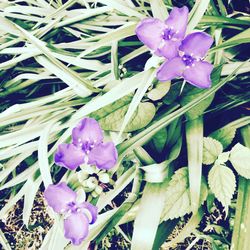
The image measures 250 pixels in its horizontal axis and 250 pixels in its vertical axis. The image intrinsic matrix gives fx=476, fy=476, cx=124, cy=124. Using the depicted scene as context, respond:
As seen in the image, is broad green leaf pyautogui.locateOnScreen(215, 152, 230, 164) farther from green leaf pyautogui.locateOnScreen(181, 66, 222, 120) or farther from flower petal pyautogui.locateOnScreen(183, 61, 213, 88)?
flower petal pyautogui.locateOnScreen(183, 61, 213, 88)

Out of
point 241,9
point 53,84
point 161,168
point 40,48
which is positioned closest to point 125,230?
point 161,168

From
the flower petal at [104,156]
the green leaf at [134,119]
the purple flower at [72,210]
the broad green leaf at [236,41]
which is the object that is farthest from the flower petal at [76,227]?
the broad green leaf at [236,41]

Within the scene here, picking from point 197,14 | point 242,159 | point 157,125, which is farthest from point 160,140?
point 197,14

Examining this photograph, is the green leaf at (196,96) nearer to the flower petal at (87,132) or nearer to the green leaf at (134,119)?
the green leaf at (134,119)

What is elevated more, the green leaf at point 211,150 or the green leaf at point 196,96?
the green leaf at point 196,96

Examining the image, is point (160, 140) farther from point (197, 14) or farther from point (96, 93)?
point (197, 14)

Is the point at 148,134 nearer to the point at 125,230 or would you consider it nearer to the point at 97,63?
the point at 97,63
